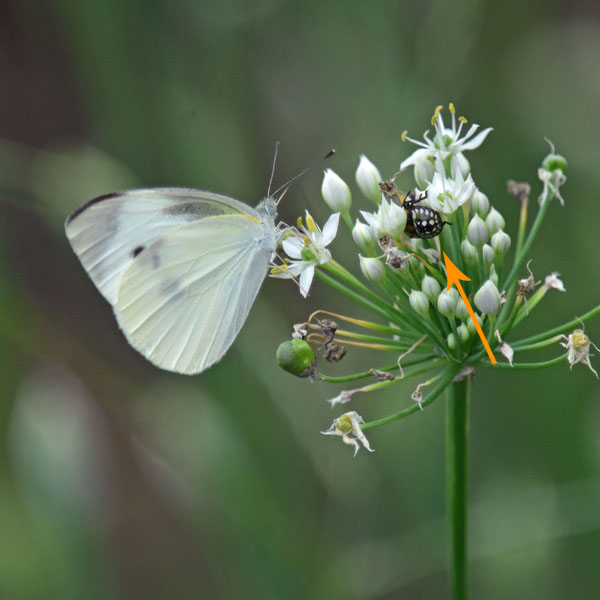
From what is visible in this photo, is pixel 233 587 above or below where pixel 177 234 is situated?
below

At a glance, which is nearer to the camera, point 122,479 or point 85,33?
point 85,33

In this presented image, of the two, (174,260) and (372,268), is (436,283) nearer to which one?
(372,268)

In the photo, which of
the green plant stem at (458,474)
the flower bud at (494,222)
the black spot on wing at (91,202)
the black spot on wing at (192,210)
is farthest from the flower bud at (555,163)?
the black spot on wing at (91,202)

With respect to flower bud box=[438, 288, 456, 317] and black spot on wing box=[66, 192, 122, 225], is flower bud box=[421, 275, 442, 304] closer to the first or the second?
flower bud box=[438, 288, 456, 317]

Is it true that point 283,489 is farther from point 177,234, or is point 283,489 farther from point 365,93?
point 365,93

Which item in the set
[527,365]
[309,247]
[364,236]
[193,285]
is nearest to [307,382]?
[193,285]

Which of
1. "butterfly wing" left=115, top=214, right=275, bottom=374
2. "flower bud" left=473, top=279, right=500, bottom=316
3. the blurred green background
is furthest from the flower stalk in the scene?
the blurred green background

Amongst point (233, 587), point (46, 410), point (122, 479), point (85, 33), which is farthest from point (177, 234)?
point (122, 479)
